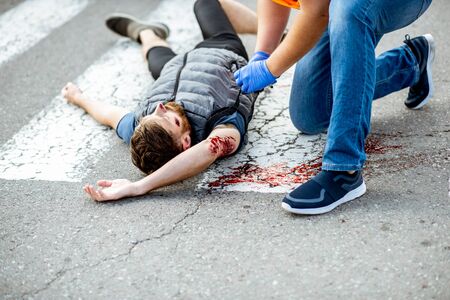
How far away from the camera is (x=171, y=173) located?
128 inches

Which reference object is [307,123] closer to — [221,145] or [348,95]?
[221,145]

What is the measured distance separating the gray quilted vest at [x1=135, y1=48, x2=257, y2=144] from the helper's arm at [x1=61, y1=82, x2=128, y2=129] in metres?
0.23

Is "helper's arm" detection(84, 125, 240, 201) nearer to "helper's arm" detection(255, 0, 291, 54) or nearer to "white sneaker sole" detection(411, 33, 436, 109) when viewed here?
"helper's arm" detection(255, 0, 291, 54)

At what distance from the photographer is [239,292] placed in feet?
8.43

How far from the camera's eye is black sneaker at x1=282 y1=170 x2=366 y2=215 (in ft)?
9.77

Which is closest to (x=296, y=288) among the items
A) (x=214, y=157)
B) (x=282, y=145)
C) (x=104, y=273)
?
(x=104, y=273)

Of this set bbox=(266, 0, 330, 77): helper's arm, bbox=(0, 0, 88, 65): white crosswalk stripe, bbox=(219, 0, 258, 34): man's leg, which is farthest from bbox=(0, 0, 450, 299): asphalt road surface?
bbox=(0, 0, 88, 65): white crosswalk stripe

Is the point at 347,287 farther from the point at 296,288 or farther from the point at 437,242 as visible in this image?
the point at 437,242

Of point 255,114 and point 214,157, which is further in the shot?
point 255,114

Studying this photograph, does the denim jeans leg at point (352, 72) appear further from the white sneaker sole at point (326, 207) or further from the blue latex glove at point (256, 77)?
the blue latex glove at point (256, 77)

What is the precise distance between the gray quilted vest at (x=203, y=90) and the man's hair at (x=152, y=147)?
21cm

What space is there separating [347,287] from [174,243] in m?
0.77

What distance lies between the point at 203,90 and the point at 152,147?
511 mm

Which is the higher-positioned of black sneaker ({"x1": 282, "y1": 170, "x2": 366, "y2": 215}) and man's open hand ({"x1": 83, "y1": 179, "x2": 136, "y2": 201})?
black sneaker ({"x1": 282, "y1": 170, "x2": 366, "y2": 215})
